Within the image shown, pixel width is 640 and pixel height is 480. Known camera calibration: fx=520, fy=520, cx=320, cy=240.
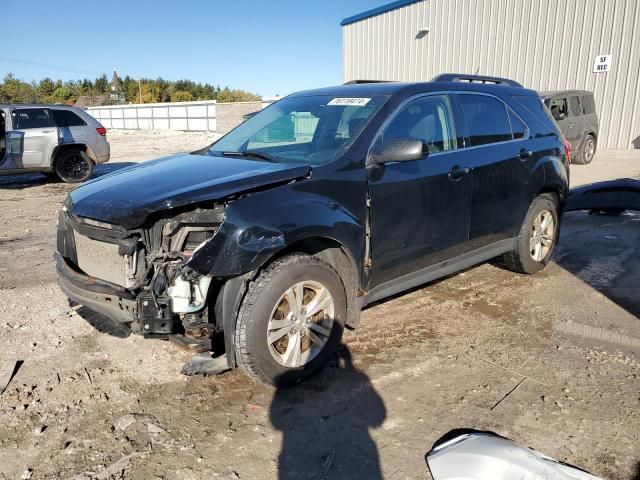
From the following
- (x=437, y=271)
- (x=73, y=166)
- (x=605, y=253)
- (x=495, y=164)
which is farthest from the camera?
(x=73, y=166)

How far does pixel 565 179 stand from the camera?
5.44 meters

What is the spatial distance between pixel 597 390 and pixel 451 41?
20.9 meters

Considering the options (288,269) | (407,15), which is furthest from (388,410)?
(407,15)

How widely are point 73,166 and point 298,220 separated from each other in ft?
36.1

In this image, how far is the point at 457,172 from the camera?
4082mm

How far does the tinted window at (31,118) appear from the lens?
1126 cm

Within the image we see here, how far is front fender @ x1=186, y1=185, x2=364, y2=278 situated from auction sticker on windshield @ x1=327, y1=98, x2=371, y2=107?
3.28 feet

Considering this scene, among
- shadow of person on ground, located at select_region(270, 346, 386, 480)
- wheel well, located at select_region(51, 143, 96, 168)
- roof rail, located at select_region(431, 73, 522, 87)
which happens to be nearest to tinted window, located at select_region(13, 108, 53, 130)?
wheel well, located at select_region(51, 143, 96, 168)

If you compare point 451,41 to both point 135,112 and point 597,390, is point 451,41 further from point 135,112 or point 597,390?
point 135,112

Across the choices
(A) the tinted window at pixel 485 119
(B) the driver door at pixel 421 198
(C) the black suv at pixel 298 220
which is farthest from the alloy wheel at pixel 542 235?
(B) the driver door at pixel 421 198

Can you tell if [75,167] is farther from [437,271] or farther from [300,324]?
[300,324]

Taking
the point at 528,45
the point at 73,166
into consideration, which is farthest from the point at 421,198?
the point at 528,45

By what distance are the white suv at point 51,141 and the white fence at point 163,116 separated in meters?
21.1

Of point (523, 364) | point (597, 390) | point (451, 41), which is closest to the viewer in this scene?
point (597, 390)
